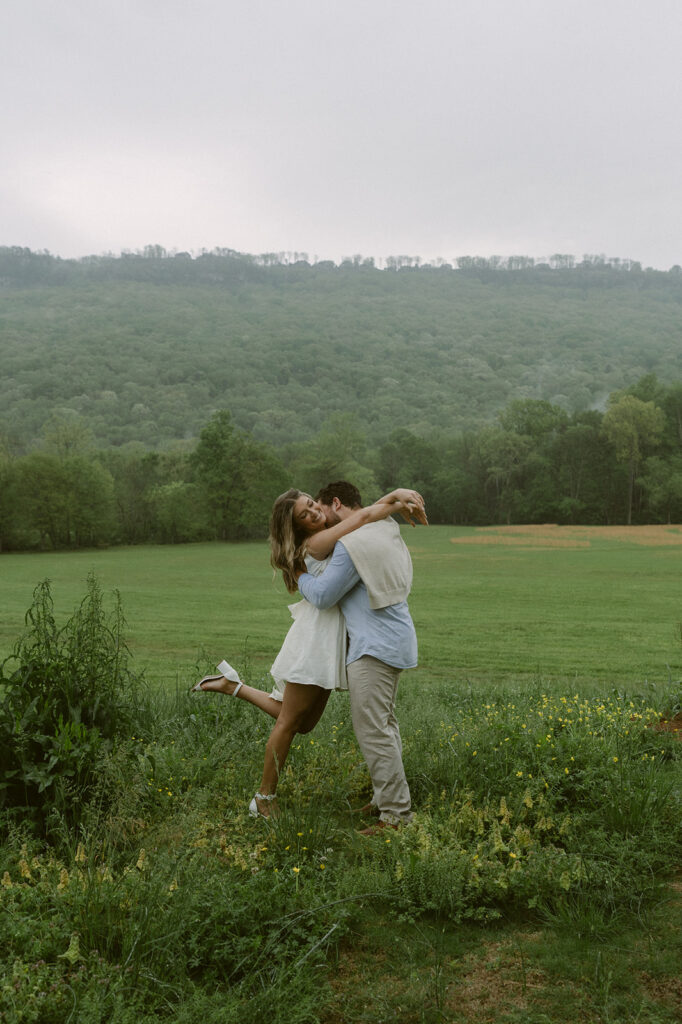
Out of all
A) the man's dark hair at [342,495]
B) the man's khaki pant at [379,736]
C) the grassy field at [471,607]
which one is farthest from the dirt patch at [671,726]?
the man's dark hair at [342,495]

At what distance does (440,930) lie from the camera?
11.3ft

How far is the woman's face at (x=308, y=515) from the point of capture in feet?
15.4

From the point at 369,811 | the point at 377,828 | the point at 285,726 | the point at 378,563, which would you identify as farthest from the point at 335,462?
the point at 377,828

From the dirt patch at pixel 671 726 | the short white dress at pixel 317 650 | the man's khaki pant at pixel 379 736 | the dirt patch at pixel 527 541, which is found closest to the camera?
the man's khaki pant at pixel 379 736

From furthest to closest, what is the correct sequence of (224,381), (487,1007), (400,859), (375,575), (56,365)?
(224,381) → (56,365) → (375,575) → (400,859) → (487,1007)

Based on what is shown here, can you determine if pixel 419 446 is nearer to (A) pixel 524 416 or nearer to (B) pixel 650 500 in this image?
(A) pixel 524 416

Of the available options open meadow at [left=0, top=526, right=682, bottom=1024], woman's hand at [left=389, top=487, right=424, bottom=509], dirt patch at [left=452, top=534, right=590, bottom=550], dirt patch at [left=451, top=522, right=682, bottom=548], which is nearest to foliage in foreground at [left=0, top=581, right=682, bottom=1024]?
open meadow at [left=0, top=526, right=682, bottom=1024]

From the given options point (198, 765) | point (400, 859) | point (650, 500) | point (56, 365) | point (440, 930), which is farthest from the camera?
point (56, 365)

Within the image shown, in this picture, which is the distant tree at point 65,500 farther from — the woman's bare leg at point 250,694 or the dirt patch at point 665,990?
the dirt patch at point 665,990

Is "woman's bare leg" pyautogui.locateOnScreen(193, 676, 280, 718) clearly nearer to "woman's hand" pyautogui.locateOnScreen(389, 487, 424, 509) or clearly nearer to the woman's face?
the woman's face

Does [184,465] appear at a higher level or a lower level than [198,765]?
lower

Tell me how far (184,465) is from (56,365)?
5715cm

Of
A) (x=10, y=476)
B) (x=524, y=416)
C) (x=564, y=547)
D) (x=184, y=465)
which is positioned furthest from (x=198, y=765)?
(x=524, y=416)

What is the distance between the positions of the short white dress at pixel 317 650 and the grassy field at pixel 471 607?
10.3ft
